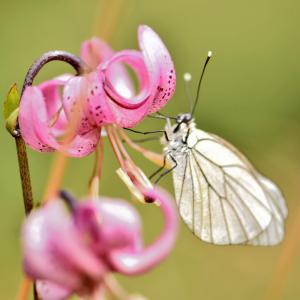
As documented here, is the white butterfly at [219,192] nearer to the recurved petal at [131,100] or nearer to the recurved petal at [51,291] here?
the recurved petal at [131,100]

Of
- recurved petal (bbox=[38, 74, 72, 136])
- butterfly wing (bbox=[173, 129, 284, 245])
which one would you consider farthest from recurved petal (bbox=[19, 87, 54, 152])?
butterfly wing (bbox=[173, 129, 284, 245])

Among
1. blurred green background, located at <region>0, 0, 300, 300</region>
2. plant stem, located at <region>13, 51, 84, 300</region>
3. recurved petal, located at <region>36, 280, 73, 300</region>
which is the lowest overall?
blurred green background, located at <region>0, 0, 300, 300</region>

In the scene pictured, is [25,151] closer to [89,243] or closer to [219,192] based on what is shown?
[89,243]

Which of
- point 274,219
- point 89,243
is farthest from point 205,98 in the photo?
point 89,243

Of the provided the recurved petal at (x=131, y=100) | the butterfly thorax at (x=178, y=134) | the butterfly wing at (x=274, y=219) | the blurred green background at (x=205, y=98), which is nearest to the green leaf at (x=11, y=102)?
the recurved petal at (x=131, y=100)

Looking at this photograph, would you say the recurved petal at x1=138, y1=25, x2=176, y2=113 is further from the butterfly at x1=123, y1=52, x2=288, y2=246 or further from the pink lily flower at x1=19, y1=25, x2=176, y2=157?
the butterfly at x1=123, y1=52, x2=288, y2=246

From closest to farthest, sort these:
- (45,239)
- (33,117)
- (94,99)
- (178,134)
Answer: (45,239)
(33,117)
(94,99)
(178,134)

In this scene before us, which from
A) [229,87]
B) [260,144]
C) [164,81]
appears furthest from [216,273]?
[164,81]

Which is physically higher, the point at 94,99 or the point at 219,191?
the point at 94,99
